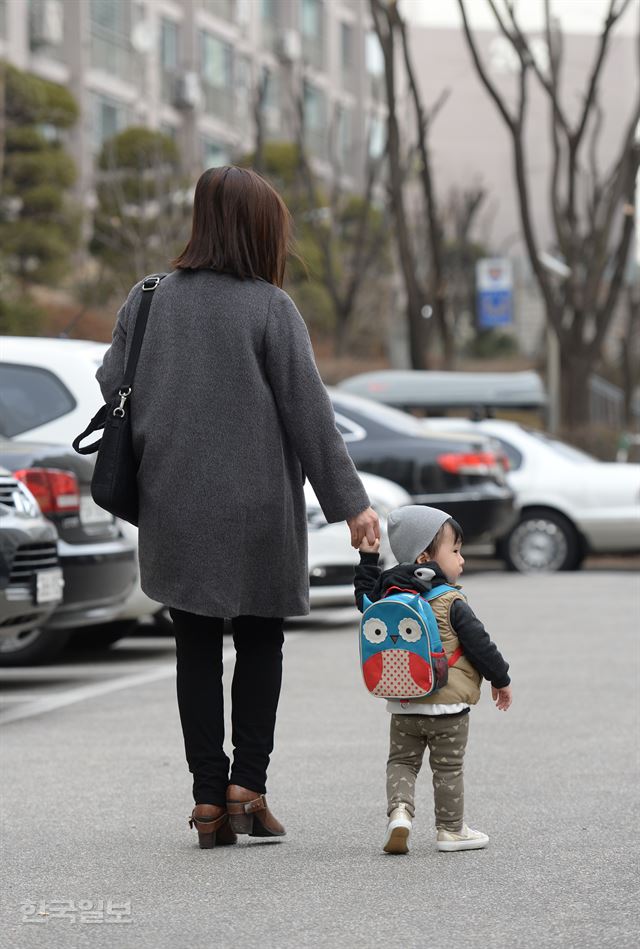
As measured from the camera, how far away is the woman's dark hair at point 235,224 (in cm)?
518

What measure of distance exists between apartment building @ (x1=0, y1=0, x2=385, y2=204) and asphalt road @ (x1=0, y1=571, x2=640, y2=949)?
26.2 m

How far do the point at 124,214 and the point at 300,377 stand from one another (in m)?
30.7

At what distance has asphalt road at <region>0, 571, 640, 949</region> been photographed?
4359 millimetres

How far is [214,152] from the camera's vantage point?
51.0 meters

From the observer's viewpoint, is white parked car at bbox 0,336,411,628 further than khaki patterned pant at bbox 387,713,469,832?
Yes

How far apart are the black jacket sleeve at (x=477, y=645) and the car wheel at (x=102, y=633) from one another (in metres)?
6.19

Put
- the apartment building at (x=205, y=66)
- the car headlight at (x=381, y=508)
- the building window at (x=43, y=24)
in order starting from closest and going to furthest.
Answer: the car headlight at (x=381, y=508), the building window at (x=43, y=24), the apartment building at (x=205, y=66)

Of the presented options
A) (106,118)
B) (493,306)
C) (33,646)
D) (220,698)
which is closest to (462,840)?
(220,698)

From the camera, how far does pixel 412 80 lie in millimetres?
26203

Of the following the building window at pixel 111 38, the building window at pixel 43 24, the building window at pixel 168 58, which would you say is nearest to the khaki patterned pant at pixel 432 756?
the building window at pixel 43 24

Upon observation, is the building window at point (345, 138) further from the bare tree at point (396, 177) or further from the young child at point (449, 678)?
the young child at point (449, 678)

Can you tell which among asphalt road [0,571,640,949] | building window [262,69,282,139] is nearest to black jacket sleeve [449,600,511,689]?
asphalt road [0,571,640,949]

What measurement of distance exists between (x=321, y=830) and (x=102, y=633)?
5.72m

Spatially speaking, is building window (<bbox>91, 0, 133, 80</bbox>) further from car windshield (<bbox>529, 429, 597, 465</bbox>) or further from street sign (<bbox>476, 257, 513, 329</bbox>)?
car windshield (<bbox>529, 429, 597, 465</bbox>)
